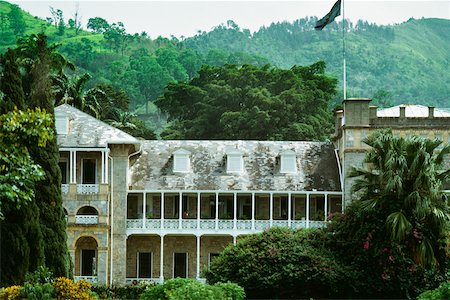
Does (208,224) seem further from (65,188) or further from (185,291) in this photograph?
(185,291)

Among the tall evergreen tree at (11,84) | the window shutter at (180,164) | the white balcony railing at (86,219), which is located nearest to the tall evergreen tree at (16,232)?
the tall evergreen tree at (11,84)

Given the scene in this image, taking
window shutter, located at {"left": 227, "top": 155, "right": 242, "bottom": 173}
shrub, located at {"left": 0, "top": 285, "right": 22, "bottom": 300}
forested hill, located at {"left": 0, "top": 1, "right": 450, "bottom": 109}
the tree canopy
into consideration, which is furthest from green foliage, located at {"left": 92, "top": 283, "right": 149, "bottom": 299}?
forested hill, located at {"left": 0, "top": 1, "right": 450, "bottom": 109}

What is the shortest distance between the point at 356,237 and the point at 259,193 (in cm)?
1021

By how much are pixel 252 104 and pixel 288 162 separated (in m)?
21.0

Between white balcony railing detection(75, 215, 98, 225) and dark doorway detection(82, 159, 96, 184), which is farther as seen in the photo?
dark doorway detection(82, 159, 96, 184)

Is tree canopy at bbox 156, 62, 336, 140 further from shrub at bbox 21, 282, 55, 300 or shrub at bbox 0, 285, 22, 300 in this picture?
shrub at bbox 21, 282, 55, 300

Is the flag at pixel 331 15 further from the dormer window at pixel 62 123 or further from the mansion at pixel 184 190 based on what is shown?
the dormer window at pixel 62 123

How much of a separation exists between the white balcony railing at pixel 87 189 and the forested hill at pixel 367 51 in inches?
4308

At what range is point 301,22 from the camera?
195000 millimetres

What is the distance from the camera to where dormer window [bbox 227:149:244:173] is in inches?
1903

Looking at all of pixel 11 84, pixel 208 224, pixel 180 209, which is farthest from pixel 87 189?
pixel 11 84

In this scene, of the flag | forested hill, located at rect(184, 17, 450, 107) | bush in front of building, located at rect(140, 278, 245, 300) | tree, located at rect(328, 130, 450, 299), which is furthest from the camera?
forested hill, located at rect(184, 17, 450, 107)

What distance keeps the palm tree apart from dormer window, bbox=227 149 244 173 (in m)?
11.4

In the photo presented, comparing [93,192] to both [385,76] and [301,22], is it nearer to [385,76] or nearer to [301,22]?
[385,76]
